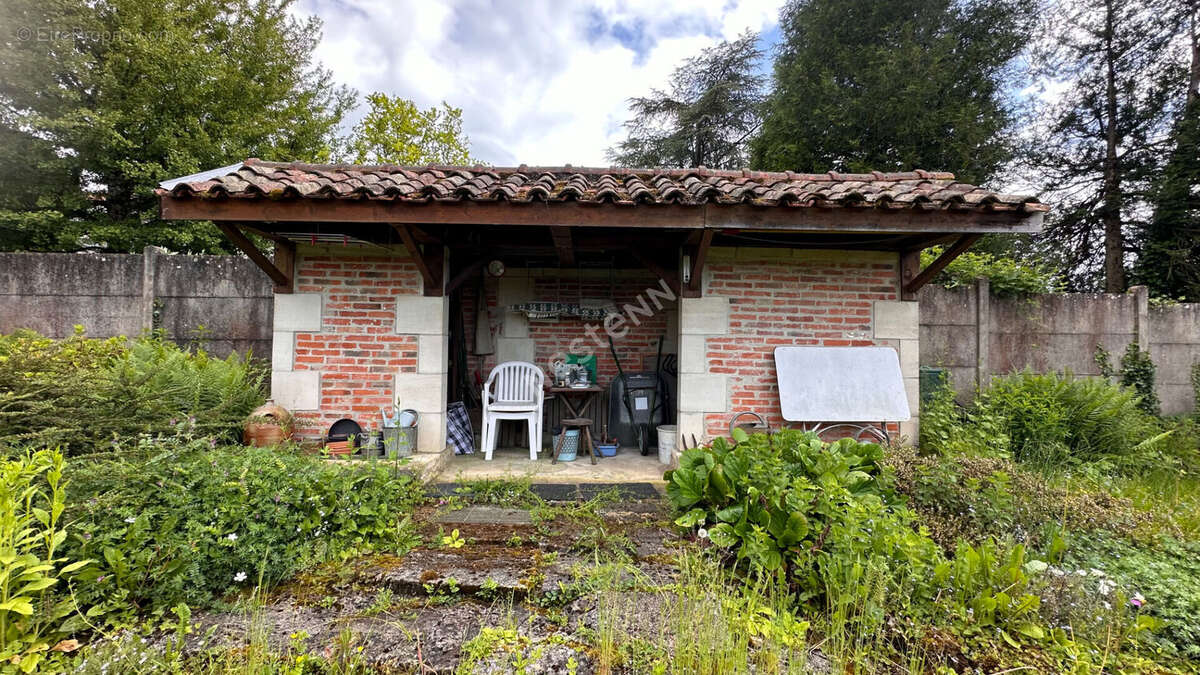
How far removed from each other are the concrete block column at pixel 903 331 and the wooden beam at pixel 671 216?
3.32ft

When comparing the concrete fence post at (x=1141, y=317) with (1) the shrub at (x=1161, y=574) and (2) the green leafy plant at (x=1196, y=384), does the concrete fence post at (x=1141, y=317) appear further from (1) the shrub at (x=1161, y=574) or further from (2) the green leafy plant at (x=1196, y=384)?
(1) the shrub at (x=1161, y=574)

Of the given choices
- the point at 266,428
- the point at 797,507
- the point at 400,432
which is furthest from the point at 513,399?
the point at 797,507

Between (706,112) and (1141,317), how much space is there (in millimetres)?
10747

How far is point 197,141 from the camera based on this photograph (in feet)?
28.7

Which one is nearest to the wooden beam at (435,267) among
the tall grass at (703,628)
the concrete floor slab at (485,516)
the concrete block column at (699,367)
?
the concrete floor slab at (485,516)

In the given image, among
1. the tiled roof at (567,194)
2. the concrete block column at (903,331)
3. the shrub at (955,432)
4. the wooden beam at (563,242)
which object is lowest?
the shrub at (955,432)

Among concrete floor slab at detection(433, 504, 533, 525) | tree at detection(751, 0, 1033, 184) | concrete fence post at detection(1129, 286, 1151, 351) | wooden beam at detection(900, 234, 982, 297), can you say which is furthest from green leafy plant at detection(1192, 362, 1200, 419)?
concrete floor slab at detection(433, 504, 533, 525)

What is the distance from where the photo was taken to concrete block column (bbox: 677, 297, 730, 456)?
13.4ft

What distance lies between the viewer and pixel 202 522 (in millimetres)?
2051

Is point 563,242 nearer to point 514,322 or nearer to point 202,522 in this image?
point 514,322

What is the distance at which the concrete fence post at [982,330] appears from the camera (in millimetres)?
5082

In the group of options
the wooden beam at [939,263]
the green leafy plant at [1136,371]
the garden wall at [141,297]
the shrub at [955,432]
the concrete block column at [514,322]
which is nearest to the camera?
the wooden beam at [939,263]

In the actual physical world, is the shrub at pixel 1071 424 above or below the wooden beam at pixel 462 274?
below

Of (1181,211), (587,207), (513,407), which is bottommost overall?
(513,407)
